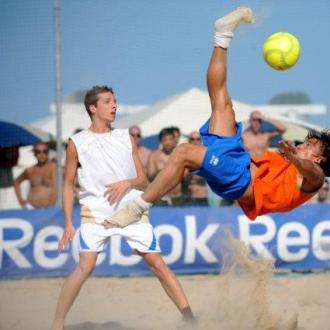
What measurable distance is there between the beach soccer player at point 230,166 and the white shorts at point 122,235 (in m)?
0.30

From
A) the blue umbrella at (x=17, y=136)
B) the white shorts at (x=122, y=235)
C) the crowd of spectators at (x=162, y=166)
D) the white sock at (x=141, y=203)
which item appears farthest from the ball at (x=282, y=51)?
the blue umbrella at (x=17, y=136)

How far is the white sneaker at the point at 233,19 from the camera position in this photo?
6148mm

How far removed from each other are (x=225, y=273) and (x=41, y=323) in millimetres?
1685

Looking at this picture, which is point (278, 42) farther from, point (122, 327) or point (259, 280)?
point (122, 327)

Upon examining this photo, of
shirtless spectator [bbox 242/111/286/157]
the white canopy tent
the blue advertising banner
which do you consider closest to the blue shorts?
the blue advertising banner

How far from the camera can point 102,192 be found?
6.61 m

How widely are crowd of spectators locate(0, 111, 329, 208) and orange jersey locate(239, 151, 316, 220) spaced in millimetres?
4395

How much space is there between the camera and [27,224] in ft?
31.2

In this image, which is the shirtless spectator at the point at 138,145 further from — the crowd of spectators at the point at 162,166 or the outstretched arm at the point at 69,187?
the outstretched arm at the point at 69,187

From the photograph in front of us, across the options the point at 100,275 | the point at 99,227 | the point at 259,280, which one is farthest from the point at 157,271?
the point at 100,275

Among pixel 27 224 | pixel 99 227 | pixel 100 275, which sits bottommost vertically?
A: pixel 100 275

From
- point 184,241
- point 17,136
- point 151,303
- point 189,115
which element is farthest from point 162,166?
point 151,303

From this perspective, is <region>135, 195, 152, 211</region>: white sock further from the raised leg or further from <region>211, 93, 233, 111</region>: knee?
<region>211, 93, 233, 111</region>: knee

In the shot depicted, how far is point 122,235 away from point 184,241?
3.28m
